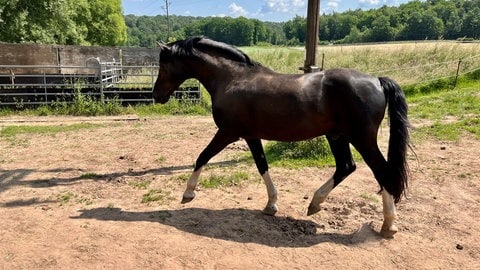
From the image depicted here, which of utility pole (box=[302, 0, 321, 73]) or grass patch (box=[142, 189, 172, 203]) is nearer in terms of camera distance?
grass patch (box=[142, 189, 172, 203])

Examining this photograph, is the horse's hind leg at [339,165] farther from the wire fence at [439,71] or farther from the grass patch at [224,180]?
the wire fence at [439,71]

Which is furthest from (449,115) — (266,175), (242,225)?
(242,225)

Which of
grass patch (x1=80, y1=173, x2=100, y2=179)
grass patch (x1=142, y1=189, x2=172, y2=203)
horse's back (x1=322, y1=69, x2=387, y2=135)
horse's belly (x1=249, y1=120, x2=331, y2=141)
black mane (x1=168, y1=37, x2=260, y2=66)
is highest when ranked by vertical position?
black mane (x1=168, y1=37, x2=260, y2=66)

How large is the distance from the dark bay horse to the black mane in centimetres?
1

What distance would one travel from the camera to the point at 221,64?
4258 mm

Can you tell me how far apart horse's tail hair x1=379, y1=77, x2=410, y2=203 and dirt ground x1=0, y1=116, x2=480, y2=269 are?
0.54m

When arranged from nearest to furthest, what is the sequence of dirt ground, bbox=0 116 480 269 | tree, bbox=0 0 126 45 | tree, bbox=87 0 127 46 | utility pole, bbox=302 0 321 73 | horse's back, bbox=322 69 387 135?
1. dirt ground, bbox=0 116 480 269
2. horse's back, bbox=322 69 387 135
3. utility pole, bbox=302 0 321 73
4. tree, bbox=0 0 126 45
5. tree, bbox=87 0 127 46

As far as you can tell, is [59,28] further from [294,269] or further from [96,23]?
[294,269]

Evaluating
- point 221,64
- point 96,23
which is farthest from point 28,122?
point 96,23

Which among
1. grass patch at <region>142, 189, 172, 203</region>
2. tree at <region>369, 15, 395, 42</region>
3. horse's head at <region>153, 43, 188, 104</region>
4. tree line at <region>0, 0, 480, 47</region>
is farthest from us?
tree at <region>369, 15, 395, 42</region>

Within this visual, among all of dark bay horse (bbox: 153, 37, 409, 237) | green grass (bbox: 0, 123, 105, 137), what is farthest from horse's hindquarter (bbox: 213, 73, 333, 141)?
green grass (bbox: 0, 123, 105, 137)

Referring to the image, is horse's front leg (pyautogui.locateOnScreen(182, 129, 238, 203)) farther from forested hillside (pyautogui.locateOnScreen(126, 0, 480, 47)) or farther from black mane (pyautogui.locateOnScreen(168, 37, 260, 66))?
forested hillside (pyautogui.locateOnScreen(126, 0, 480, 47))

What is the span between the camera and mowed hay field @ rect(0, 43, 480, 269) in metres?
3.24

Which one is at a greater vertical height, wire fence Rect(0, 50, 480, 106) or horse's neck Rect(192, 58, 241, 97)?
horse's neck Rect(192, 58, 241, 97)
